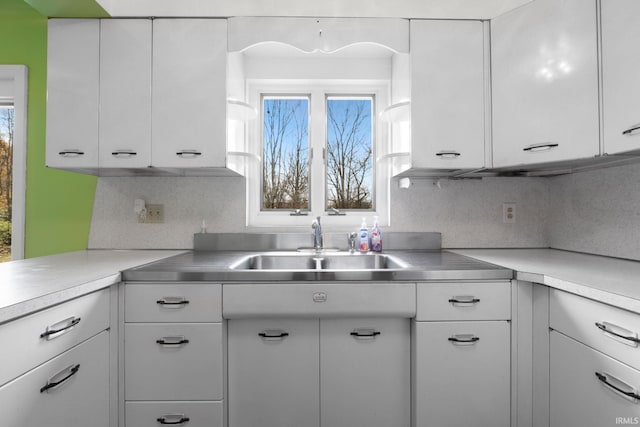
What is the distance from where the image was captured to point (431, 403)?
4.38ft

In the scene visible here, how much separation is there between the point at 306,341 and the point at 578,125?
1434 millimetres

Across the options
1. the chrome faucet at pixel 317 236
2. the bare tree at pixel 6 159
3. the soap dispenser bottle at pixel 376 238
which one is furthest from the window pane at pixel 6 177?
the soap dispenser bottle at pixel 376 238

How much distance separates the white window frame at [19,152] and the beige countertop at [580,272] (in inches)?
103

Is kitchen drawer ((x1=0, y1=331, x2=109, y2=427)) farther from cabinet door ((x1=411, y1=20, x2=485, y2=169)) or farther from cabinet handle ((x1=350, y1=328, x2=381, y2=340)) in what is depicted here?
cabinet door ((x1=411, y1=20, x2=485, y2=169))

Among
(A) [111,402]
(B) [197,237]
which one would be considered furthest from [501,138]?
(A) [111,402]

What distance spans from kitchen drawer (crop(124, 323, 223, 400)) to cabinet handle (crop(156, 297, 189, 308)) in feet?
0.26

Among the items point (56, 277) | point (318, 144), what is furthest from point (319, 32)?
point (56, 277)

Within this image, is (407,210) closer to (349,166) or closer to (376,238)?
(376,238)

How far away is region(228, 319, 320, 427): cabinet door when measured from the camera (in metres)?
1.39

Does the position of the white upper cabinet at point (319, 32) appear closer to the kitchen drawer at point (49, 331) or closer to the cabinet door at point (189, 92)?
the cabinet door at point (189, 92)

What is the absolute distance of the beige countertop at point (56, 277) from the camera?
0.91 metres

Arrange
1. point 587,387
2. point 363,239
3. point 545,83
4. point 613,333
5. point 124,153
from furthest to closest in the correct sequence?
point 363,239
point 124,153
point 545,83
point 587,387
point 613,333

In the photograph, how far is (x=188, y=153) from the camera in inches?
65.6

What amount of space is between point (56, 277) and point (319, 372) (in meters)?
1.06
